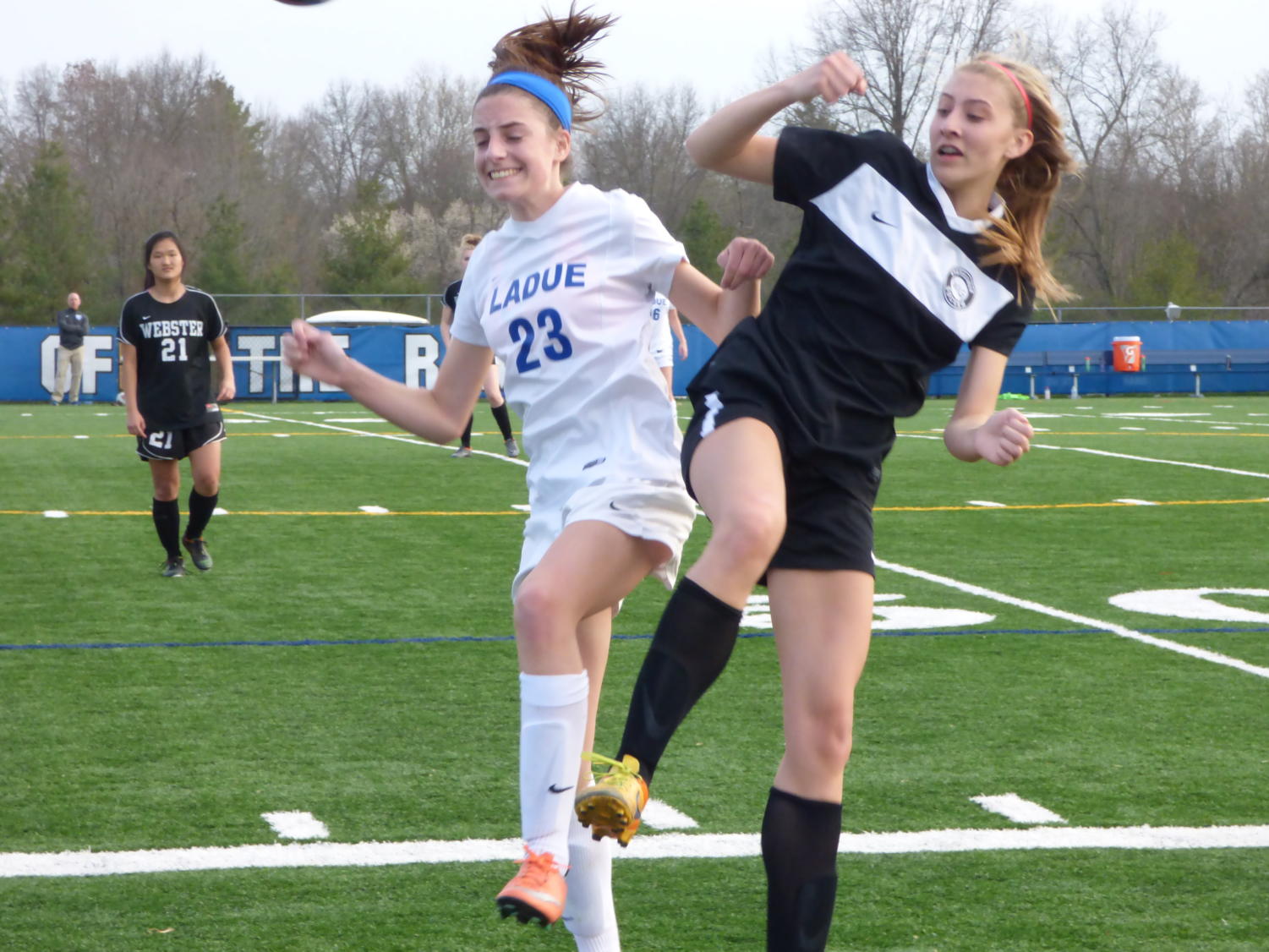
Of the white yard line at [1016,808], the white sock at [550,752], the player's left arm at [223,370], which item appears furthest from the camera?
the player's left arm at [223,370]

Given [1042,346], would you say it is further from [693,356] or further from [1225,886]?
[1225,886]

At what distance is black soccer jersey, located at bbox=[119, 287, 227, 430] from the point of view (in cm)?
918

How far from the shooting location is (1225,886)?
389 cm

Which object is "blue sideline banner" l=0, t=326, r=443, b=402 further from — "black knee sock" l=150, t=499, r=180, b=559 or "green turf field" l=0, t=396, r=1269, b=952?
"black knee sock" l=150, t=499, r=180, b=559

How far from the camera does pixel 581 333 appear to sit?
11.3ft

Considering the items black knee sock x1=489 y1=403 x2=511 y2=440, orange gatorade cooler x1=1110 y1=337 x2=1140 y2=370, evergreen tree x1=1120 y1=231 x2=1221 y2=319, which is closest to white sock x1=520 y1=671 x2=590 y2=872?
black knee sock x1=489 y1=403 x2=511 y2=440

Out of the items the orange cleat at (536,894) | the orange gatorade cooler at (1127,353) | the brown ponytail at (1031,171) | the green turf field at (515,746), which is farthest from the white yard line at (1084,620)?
the orange gatorade cooler at (1127,353)

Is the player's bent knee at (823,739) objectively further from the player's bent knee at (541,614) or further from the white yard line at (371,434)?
the white yard line at (371,434)

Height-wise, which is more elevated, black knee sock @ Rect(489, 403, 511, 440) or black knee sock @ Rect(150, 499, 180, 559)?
black knee sock @ Rect(489, 403, 511, 440)

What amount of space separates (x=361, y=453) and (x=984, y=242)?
49.1 ft

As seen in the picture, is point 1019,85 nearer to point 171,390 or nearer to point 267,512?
point 171,390

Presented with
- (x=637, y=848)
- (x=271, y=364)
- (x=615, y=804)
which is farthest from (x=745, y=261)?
(x=271, y=364)

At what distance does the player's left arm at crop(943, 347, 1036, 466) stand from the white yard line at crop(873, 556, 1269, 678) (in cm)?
350

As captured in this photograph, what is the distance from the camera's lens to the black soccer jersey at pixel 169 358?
9180mm
